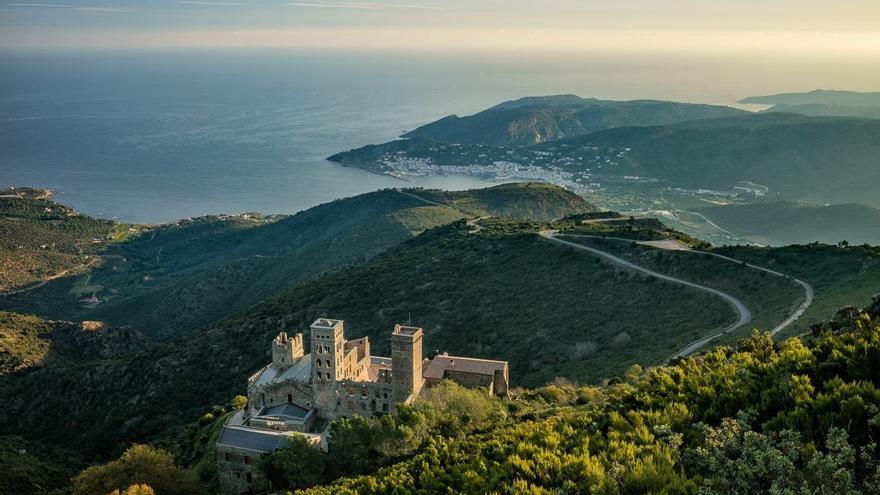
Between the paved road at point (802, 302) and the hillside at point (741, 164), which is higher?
the hillside at point (741, 164)

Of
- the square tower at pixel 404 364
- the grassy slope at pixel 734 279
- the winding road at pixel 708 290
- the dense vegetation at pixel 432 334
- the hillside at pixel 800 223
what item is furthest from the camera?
the hillside at pixel 800 223

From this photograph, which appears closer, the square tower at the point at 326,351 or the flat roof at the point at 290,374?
the square tower at the point at 326,351

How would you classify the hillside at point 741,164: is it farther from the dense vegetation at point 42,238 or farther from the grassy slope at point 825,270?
the grassy slope at point 825,270

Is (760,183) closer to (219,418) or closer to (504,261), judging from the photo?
(504,261)

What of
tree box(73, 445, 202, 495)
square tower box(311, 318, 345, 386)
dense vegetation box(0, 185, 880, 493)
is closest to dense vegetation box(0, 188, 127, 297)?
dense vegetation box(0, 185, 880, 493)

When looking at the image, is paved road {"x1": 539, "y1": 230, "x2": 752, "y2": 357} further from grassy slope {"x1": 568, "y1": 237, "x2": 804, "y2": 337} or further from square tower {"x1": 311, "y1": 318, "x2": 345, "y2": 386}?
square tower {"x1": 311, "y1": 318, "x2": 345, "y2": 386}

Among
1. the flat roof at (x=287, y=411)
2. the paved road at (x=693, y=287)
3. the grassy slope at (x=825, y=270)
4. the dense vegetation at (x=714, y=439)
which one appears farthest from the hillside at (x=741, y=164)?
the dense vegetation at (x=714, y=439)
